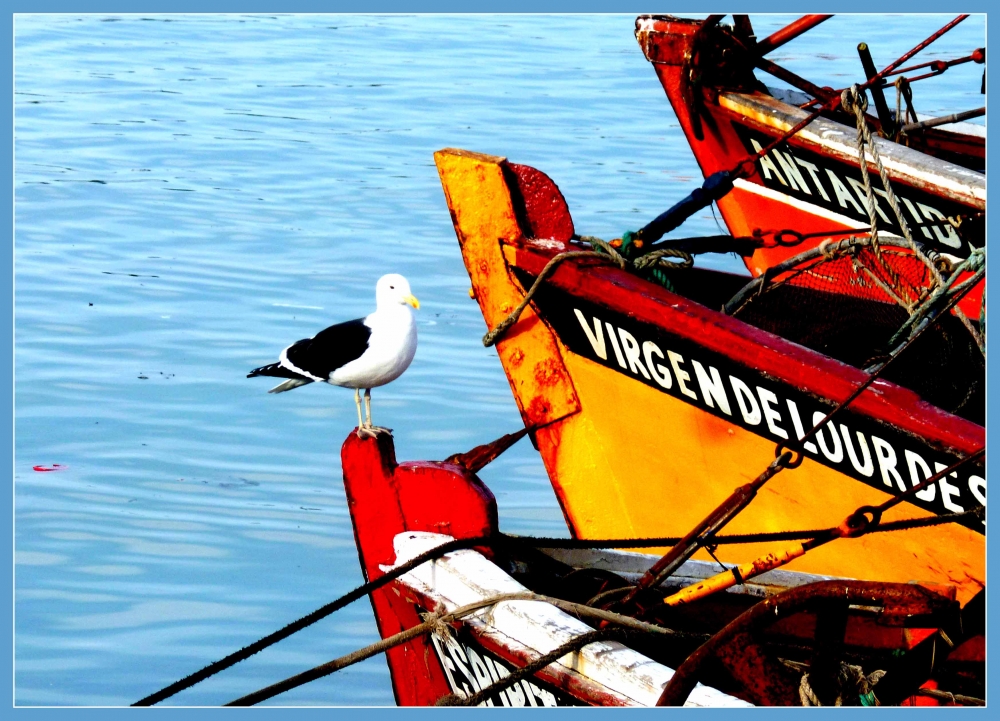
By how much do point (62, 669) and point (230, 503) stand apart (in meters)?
1.40

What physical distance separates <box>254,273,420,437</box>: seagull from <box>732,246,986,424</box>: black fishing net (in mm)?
1392

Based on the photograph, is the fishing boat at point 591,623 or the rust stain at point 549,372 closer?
the fishing boat at point 591,623

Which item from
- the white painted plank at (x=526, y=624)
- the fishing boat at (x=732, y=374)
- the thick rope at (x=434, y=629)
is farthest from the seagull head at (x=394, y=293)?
the thick rope at (x=434, y=629)

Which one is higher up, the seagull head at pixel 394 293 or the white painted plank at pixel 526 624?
the seagull head at pixel 394 293

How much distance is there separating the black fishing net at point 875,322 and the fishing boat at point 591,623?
37.5 inches

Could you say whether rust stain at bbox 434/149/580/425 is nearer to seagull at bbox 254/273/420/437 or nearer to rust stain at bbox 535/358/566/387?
rust stain at bbox 535/358/566/387

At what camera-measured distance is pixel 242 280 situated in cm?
898

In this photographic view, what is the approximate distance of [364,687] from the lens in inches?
194

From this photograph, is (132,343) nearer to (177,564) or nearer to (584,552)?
(177,564)

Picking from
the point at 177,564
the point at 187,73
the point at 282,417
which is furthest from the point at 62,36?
the point at 177,564

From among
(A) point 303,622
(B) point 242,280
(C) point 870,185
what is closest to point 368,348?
(A) point 303,622

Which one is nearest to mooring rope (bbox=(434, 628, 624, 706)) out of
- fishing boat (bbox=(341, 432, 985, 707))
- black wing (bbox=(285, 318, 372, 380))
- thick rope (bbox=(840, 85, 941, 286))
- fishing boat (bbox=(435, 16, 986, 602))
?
fishing boat (bbox=(341, 432, 985, 707))

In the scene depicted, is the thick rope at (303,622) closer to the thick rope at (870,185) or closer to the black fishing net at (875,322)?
the black fishing net at (875,322)

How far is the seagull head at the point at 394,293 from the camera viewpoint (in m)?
4.27
